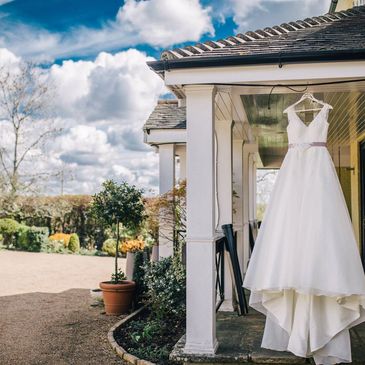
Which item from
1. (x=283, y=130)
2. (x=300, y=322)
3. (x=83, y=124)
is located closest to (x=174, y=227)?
(x=283, y=130)

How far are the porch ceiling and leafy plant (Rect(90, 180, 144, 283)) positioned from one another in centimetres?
211

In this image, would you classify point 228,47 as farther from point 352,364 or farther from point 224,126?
point 352,364

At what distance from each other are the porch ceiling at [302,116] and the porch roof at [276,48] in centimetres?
58

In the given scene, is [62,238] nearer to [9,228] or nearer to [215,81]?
[9,228]

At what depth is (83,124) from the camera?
1909cm

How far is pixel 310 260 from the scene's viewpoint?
423 centimetres

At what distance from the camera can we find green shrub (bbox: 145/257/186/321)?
255 inches

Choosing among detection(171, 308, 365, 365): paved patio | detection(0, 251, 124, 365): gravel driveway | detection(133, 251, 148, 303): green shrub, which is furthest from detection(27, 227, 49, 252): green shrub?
detection(171, 308, 365, 365): paved patio

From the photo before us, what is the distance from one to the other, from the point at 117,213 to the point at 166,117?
9.35 feet

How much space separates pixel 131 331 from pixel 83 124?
44.2 feet

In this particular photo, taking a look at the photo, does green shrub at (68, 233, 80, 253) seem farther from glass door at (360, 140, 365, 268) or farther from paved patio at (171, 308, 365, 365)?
paved patio at (171, 308, 365, 365)

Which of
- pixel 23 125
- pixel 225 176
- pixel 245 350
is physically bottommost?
pixel 245 350

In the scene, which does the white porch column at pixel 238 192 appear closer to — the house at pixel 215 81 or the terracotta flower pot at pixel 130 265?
the terracotta flower pot at pixel 130 265

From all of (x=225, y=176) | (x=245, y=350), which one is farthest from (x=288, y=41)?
(x=245, y=350)
